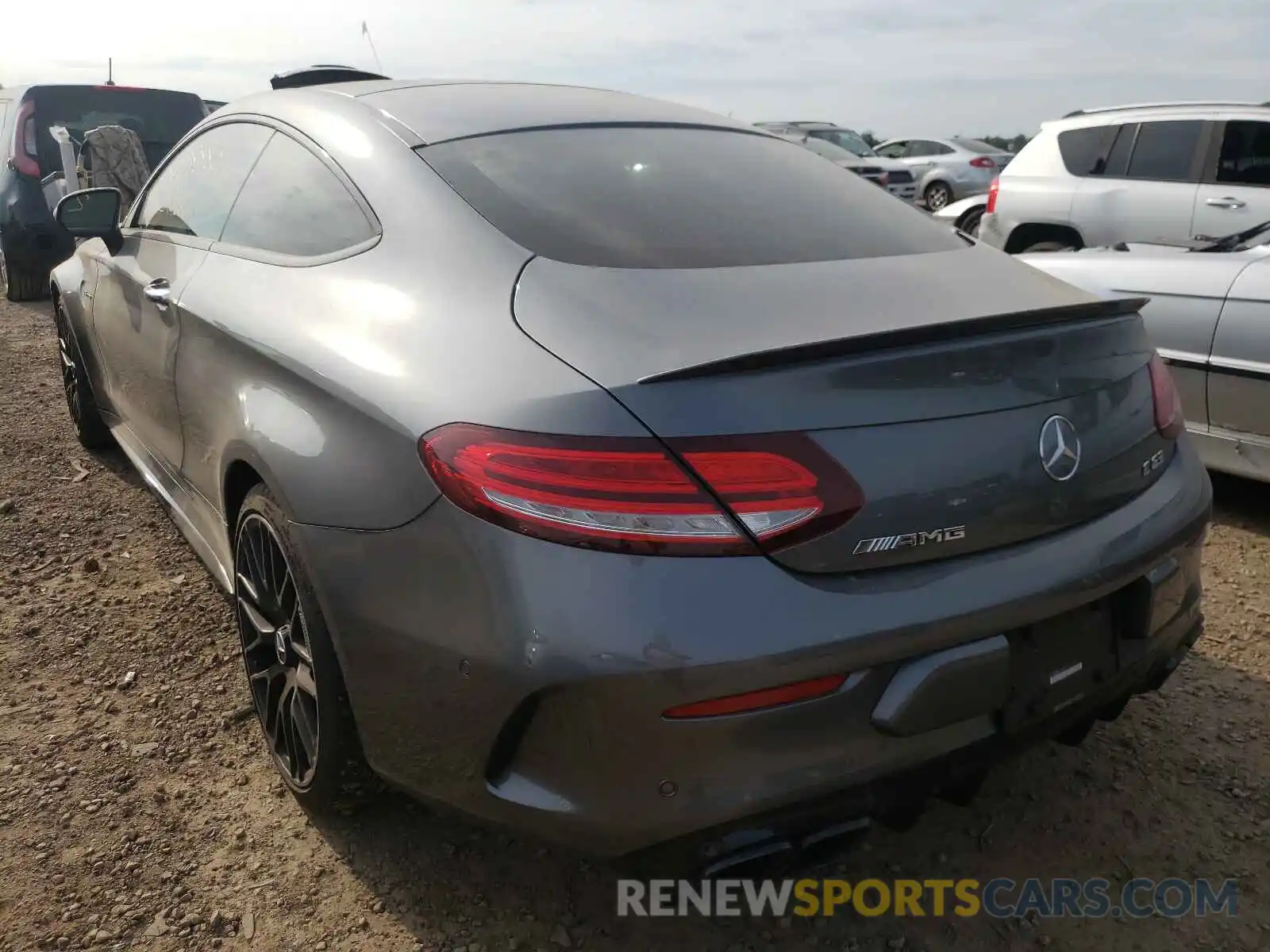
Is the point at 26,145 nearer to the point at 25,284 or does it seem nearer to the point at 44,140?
the point at 44,140

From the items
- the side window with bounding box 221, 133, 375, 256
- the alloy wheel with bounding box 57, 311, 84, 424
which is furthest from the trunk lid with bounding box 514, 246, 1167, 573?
the alloy wheel with bounding box 57, 311, 84, 424

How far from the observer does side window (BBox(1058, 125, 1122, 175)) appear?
7.12 metres

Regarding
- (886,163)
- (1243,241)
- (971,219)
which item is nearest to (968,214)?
(971,219)

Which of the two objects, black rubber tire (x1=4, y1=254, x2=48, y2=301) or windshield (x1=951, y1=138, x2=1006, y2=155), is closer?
black rubber tire (x1=4, y1=254, x2=48, y2=301)

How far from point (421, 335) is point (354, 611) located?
1.61ft

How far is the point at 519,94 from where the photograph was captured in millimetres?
2635

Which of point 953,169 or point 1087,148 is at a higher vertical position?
point 1087,148

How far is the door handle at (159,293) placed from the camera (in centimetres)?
278

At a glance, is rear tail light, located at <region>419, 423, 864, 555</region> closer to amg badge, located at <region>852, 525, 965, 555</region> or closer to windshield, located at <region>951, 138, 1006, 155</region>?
amg badge, located at <region>852, 525, 965, 555</region>

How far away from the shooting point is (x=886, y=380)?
1590 mm

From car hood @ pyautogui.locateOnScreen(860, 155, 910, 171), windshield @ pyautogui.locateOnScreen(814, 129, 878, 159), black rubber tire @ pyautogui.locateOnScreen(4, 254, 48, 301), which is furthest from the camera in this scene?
windshield @ pyautogui.locateOnScreen(814, 129, 878, 159)

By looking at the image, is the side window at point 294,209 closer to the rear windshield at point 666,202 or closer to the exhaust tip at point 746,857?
the rear windshield at point 666,202

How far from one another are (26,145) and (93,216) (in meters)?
5.90

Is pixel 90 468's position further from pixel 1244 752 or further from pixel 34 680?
pixel 1244 752
